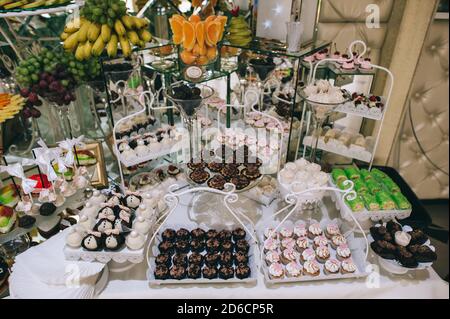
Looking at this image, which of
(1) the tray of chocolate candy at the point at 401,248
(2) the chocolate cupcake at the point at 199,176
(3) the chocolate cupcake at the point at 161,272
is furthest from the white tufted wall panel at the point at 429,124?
(3) the chocolate cupcake at the point at 161,272

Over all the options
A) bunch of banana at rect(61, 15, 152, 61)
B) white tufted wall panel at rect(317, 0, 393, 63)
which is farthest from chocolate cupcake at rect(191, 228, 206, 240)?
white tufted wall panel at rect(317, 0, 393, 63)

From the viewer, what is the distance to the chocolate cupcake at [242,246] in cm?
129

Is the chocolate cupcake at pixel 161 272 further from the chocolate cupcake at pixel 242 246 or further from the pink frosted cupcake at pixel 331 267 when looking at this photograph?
the pink frosted cupcake at pixel 331 267

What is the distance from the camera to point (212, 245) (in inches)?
51.3

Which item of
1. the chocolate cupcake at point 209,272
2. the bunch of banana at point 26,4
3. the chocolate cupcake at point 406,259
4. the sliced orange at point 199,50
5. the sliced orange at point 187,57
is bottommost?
the chocolate cupcake at point 209,272

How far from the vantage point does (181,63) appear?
1.60m

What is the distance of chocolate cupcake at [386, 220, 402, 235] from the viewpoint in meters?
1.28

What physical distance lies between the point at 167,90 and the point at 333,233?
88 cm

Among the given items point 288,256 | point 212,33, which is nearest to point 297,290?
point 288,256

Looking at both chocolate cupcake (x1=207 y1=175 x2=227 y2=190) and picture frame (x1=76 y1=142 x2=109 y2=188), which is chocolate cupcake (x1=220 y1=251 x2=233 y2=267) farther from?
picture frame (x1=76 y1=142 x2=109 y2=188)

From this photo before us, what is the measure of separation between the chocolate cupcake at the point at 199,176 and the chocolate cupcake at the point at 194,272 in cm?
32

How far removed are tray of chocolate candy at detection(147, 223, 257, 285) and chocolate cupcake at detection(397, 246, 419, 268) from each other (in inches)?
19.9

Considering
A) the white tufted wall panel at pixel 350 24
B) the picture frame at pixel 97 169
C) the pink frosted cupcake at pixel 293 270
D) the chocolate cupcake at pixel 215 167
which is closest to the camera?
the pink frosted cupcake at pixel 293 270
